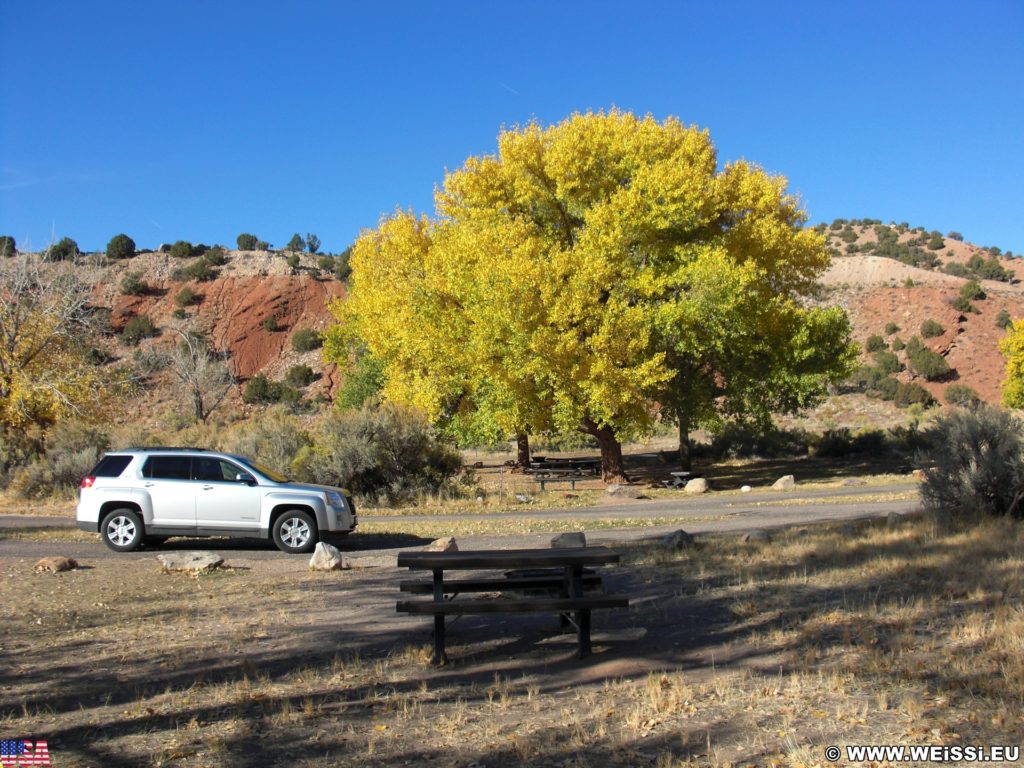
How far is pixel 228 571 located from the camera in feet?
38.6

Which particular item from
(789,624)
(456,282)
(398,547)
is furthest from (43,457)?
(789,624)

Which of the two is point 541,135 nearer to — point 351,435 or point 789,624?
point 351,435

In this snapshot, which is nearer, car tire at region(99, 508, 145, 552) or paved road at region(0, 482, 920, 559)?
car tire at region(99, 508, 145, 552)

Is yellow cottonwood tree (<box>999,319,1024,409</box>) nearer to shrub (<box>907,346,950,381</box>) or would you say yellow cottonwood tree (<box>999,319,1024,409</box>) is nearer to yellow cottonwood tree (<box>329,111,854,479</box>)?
shrub (<box>907,346,950,381</box>)

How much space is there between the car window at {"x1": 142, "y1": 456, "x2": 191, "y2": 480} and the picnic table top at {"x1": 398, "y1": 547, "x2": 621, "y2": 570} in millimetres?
8059

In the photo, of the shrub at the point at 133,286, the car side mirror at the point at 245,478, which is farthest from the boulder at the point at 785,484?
the shrub at the point at 133,286

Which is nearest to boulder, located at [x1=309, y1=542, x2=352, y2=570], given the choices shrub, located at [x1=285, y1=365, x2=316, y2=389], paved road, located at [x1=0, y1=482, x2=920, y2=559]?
paved road, located at [x1=0, y1=482, x2=920, y2=559]

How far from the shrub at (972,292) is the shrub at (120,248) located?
78.6 m

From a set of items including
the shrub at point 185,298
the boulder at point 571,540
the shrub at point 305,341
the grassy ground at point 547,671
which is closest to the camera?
the grassy ground at point 547,671

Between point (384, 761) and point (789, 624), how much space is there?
4101 mm

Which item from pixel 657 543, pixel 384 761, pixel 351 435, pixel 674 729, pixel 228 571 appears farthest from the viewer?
pixel 351 435

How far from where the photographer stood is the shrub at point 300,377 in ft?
233

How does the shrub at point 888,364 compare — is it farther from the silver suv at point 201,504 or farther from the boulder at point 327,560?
the boulder at point 327,560

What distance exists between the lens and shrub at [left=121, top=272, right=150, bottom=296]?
78688 millimetres
